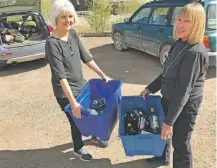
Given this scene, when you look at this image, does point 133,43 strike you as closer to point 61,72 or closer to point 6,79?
point 6,79

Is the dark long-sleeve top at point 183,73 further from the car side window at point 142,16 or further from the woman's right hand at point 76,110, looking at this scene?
the car side window at point 142,16

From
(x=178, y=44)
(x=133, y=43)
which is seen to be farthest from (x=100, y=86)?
(x=133, y=43)

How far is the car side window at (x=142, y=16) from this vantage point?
7022mm

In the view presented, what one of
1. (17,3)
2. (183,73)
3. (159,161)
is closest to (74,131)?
(159,161)

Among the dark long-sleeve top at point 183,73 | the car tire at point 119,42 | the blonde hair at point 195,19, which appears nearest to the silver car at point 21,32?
the car tire at point 119,42

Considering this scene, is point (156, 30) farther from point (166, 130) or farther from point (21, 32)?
point (166, 130)

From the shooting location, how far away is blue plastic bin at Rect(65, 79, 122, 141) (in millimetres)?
2781

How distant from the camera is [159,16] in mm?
6492

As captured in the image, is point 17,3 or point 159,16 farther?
point 17,3

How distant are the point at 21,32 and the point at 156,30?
3.58m

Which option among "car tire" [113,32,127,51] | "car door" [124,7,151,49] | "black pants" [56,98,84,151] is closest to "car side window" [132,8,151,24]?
"car door" [124,7,151,49]

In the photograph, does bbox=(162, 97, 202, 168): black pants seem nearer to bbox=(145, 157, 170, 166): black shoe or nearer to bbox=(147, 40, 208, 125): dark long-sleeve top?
bbox=(147, 40, 208, 125): dark long-sleeve top

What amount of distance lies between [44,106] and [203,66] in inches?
129

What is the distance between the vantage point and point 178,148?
264 centimetres
